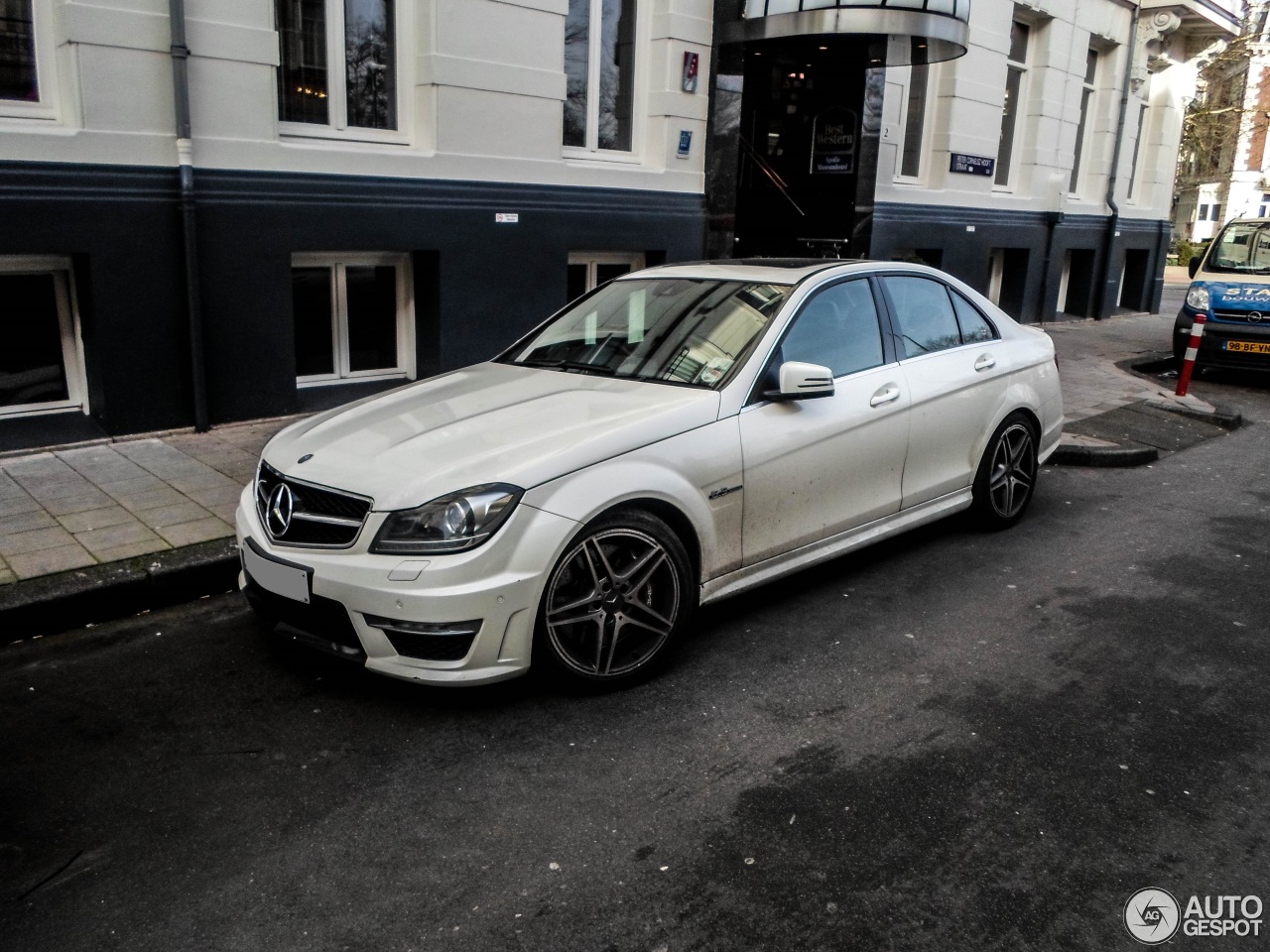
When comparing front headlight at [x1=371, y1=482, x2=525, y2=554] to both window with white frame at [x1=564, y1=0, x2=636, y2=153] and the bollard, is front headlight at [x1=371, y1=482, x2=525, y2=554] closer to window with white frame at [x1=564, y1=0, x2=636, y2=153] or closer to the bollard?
window with white frame at [x1=564, y1=0, x2=636, y2=153]

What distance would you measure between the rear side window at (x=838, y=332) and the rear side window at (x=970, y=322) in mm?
873

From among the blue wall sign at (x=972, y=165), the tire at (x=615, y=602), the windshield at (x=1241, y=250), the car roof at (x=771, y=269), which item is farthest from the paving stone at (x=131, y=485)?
the windshield at (x=1241, y=250)

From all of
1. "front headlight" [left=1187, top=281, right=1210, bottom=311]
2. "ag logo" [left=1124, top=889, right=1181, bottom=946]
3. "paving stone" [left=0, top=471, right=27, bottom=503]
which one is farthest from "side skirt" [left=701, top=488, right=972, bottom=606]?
"front headlight" [left=1187, top=281, right=1210, bottom=311]

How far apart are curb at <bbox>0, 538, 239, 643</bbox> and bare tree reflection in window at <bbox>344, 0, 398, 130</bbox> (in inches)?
184

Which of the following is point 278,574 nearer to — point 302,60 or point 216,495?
point 216,495

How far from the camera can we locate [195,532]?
5648 millimetres

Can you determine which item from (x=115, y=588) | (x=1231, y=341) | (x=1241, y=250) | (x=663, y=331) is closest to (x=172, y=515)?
(x=115, y=588)

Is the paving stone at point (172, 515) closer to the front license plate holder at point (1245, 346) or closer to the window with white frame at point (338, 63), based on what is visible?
the window with white frame at point (338, 63)

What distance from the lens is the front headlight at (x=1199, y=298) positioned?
1252 cm

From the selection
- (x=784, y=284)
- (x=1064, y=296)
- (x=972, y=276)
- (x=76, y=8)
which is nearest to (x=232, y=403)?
(x=76, y=8)

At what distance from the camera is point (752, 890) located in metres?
3.00

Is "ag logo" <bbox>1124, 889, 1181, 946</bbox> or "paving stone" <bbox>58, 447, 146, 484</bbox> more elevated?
"paving stone" <bbox>58, 447, 146, 484</bbox>

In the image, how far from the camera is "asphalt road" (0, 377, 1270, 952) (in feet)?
9.54

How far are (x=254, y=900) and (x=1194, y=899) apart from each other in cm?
266
